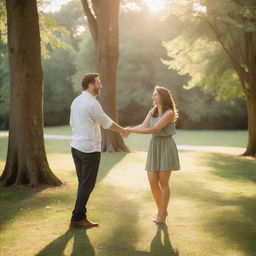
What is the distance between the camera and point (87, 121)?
6648 millimetres

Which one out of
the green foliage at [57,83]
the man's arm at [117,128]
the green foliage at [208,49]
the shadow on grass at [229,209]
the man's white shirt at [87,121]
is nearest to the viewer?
the shadow on grass at [229,209]

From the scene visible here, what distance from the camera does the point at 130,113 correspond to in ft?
172

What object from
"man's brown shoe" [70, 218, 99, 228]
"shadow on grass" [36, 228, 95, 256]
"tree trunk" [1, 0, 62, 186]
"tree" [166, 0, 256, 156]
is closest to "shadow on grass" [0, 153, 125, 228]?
"tree trunk" [1, 0, 62, 186]

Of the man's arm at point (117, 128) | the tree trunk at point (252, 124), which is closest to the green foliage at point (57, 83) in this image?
the tree trunk at point (252, 124)

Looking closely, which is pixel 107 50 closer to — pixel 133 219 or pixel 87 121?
pixel 133 219

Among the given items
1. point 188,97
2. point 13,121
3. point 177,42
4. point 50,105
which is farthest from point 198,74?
point 50,105

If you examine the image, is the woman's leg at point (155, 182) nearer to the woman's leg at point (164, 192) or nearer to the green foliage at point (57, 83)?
the woman's leg at point (164, 192)

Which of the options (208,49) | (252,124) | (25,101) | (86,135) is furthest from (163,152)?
(208,49)

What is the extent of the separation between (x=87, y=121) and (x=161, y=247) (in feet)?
6.74

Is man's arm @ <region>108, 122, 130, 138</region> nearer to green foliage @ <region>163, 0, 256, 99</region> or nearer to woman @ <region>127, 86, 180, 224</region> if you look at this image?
woman @ <region>127, 86, 180, 224</region>

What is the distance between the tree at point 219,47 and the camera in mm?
18375

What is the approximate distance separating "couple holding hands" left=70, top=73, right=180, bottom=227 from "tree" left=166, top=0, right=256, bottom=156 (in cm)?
981

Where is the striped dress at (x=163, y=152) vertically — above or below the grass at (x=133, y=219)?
above

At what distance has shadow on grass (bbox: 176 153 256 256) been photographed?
6.51 m
